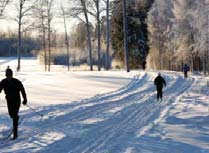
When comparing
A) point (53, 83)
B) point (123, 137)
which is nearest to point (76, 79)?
point (53, 83)

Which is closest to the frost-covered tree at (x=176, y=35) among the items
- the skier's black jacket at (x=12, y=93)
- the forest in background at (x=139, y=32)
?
the forest in background at (x=139, y=32)

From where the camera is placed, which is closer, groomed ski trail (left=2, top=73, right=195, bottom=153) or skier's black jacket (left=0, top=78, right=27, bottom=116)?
groomed ski trail (left=2, top=73, right=195, bottom=153)

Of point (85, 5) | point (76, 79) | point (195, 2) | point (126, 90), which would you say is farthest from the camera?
point (195, 2)

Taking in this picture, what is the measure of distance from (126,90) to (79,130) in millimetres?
14449

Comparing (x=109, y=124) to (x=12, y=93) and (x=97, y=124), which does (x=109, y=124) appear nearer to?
(x=97, y=124)

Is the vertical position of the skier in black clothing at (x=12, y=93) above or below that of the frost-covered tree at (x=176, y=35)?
below

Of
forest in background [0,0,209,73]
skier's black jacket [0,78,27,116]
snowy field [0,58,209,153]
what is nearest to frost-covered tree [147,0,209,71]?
forest in background [0,0,209,73]

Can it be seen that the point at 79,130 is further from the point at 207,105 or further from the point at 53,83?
the point at 53,83

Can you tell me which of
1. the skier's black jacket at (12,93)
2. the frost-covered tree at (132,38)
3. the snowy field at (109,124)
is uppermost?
the frost-covered tree at (132,38)

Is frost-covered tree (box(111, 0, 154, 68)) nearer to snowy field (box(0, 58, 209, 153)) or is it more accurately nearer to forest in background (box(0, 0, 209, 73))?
forest in background (box(0, 0, 209, 73))

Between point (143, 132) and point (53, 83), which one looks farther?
point (53, 83)

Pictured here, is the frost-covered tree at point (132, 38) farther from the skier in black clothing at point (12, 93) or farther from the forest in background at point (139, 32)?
the skier in black clothing at point (12, 93)

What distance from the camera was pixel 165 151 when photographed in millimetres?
10141

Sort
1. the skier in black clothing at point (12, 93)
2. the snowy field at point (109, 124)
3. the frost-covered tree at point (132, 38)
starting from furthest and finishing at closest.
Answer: the frost-covered tree at point (132, 38), the skier in black clothing at point (12, 93), the snowy field at point (109, 124)
